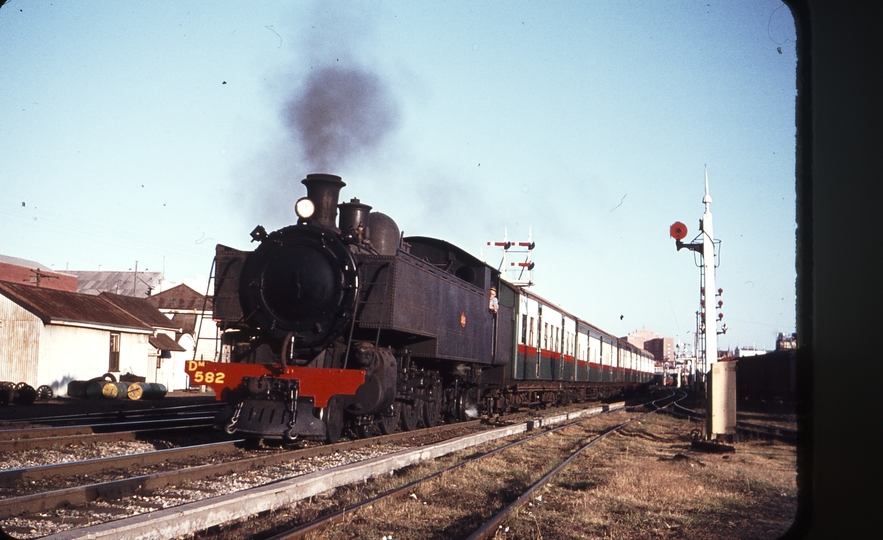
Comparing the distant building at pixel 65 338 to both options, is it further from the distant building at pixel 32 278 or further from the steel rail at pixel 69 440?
the distant building at pixel 32 278

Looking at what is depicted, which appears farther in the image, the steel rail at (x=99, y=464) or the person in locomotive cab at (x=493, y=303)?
the person in locomotive cab at (x=493, y=303)

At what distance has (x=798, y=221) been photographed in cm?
584

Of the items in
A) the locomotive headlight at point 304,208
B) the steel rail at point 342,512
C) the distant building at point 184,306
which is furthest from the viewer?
the distant building at point 184,306

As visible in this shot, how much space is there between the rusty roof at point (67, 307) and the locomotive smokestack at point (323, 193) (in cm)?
1826

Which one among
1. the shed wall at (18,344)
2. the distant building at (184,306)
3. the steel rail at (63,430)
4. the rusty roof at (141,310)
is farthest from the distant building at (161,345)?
the steel rail at (63,430)

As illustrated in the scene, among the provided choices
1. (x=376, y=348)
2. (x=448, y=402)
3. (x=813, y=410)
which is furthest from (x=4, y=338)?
(x=813, y=410)

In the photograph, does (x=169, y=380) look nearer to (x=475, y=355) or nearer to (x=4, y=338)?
(x=4, y=338)

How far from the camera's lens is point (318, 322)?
9609mm

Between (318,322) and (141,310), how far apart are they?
1028 inches

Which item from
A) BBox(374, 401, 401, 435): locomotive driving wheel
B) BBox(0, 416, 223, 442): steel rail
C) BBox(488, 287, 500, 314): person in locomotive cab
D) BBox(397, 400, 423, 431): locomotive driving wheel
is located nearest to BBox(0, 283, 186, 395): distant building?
BBox(0, 416, 223, 442): steel rail

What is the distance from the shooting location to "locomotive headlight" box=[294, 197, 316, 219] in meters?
9.99

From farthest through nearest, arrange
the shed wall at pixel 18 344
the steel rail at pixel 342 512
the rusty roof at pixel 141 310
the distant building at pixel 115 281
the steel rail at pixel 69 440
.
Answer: the distant building at pixel 115 281 < the rusty roof at pixel 141 310 < the shed wall at pixel 18 344 < the steel rail at pixel 69 440 < the steel rail at pixel 342 512

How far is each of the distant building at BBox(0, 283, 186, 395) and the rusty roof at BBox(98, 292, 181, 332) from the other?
0.25m

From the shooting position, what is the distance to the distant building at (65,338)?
24.5m
